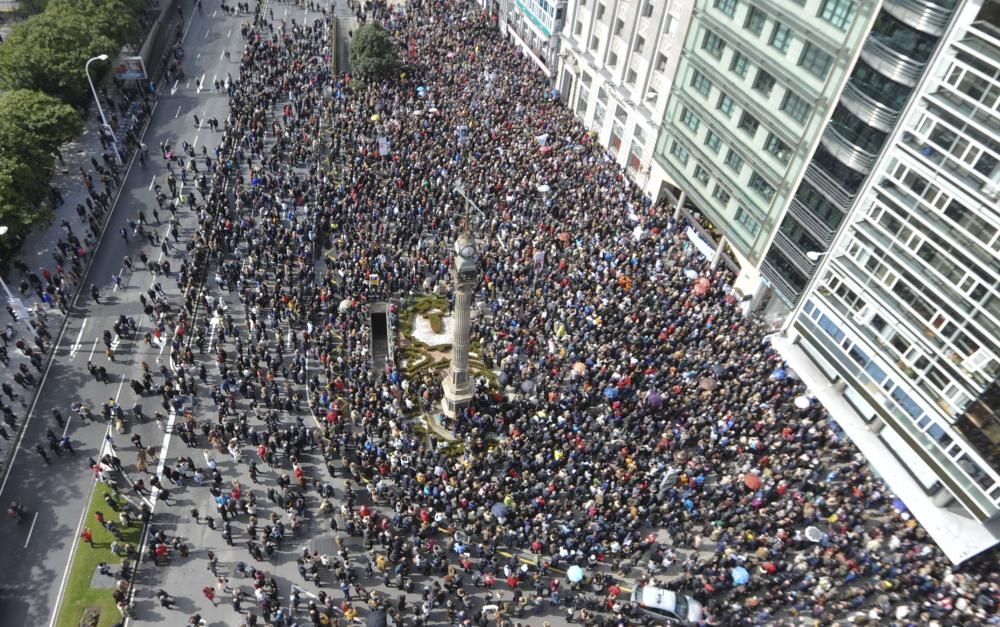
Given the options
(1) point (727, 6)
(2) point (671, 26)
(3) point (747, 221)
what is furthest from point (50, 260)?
(1) point (727, 6)

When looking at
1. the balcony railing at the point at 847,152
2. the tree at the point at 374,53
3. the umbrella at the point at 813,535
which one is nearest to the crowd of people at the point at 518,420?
the umbrella at the point at 813,535

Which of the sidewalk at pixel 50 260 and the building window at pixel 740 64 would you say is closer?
the sidewalk at pixel 50 260

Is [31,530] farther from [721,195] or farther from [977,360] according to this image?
[721,195]

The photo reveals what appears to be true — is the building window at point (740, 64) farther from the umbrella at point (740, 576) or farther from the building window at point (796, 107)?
the umbrella at point (740, 576)

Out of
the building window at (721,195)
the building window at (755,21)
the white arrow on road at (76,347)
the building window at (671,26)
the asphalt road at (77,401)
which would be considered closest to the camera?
the asphalt road at (77,401)

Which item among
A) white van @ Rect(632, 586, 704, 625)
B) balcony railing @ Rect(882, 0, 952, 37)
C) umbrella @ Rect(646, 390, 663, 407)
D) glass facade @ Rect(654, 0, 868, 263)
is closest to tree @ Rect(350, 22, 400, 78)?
glass facade @ Rect(654, 0, 868, 263)

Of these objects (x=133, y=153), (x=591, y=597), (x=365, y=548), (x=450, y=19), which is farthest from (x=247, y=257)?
(x=450, y=19)
